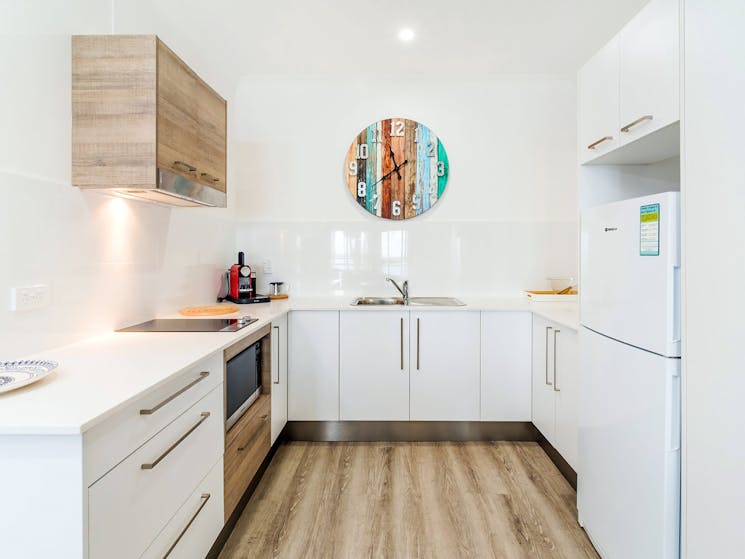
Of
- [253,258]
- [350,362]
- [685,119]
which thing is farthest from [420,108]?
[685,119]

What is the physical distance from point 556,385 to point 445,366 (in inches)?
27.4

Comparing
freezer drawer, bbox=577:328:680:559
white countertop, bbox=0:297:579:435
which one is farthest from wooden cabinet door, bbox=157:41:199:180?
freezer drawer, bbox=577:328:680:559

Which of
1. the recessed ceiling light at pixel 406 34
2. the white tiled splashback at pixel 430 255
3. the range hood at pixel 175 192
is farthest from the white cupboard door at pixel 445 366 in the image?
the recessed ceiling light at pixel 406 34

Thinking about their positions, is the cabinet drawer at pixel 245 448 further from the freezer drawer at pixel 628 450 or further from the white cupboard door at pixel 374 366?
the freezer drawer at pixel 628 450

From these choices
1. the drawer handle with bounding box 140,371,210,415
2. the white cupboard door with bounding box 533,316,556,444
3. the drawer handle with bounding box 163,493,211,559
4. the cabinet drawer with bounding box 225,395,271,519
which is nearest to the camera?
the drawer handle with bounding box 140,371,210,415

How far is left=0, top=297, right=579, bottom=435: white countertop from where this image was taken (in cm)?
90

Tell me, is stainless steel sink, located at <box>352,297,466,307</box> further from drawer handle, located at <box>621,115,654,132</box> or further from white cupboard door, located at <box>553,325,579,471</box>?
drawer handle, located at <box>621,115,654,132</box>

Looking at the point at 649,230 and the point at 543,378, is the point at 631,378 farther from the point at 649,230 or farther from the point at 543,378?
the point at 543,378

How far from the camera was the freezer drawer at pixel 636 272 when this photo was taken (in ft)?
4.13

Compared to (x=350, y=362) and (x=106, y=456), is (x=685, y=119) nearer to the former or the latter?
(x=106, y=456)

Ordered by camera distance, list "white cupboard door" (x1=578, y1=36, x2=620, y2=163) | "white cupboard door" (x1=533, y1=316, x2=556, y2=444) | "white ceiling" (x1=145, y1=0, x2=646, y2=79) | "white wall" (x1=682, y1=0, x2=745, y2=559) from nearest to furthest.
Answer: "white wall" (x1=682, y1=0, x2=745, y2=559), "white cupboard door" (x1=578, y1=36, x2=620, y2=163), "white ceiling" (x1=145, y1=0, x2=646, y2=79), "white cupboard door" (x1=533, y1=316, x2=556, y2=444)

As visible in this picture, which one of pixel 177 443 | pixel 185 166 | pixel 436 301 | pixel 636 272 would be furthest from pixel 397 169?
pixel 177 443

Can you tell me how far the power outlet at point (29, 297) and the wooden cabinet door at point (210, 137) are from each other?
838 millimetres

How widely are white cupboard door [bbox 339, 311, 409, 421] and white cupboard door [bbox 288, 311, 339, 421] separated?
2.1 inches
